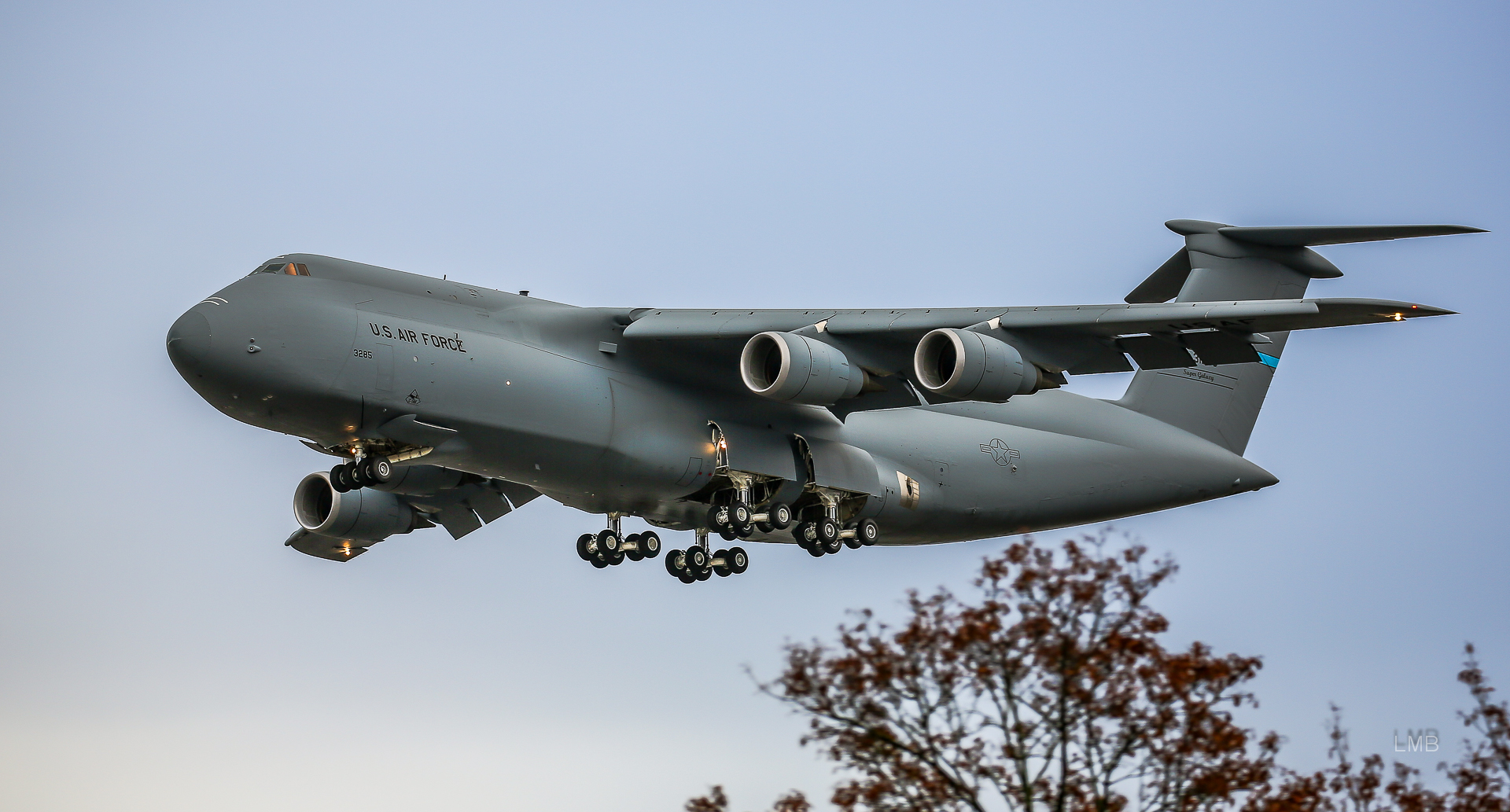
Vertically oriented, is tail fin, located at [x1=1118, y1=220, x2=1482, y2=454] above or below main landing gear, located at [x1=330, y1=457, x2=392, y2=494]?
above

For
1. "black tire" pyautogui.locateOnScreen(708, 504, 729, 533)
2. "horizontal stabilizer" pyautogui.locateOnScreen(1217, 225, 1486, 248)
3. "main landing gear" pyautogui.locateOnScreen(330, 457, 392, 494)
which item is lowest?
"main landing gear" pyautogui.locateOnScreen(330, 457, 392, 494)

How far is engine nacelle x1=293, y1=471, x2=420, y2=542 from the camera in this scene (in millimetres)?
19781

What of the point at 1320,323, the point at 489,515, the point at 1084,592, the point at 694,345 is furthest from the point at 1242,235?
the point at 1084,592

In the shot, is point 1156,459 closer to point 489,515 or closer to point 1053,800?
point 489,515

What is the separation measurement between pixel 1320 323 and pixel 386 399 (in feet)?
28.8

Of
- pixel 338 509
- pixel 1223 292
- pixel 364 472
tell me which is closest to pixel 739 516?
pixel 364 472

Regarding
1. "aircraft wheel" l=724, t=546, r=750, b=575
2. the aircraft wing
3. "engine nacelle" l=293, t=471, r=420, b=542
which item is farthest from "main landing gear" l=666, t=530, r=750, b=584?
"engine nacelle" l=293, t=471, r=420, b=542

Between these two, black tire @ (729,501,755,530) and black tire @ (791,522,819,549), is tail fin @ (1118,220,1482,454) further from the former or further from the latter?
black tire @ (729,501,755,530)

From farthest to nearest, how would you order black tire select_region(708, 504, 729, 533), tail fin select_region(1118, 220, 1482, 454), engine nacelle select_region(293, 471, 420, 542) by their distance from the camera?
tail fin select_region(1118, 220, 1482, 454) → engine nacelle select_region(293, 471, 420, 542) → black tire select_region(708, 504, 729, 533)

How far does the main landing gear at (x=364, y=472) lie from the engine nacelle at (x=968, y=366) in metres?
5.03

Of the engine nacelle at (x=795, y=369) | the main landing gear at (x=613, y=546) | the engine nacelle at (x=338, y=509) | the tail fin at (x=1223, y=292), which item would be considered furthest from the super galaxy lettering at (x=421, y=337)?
the tail fin at (x=1223, y=292)

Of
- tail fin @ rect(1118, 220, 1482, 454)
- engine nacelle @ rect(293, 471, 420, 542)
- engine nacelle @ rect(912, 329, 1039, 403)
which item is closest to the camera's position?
engine nacelle @ rect(912, 329, 1039, 403)

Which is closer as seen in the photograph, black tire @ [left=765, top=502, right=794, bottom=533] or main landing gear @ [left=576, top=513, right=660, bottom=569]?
black tire @ [left=765, top=502, right=794, bottom=533]

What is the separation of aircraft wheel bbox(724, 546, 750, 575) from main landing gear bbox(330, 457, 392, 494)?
4.32 meters
